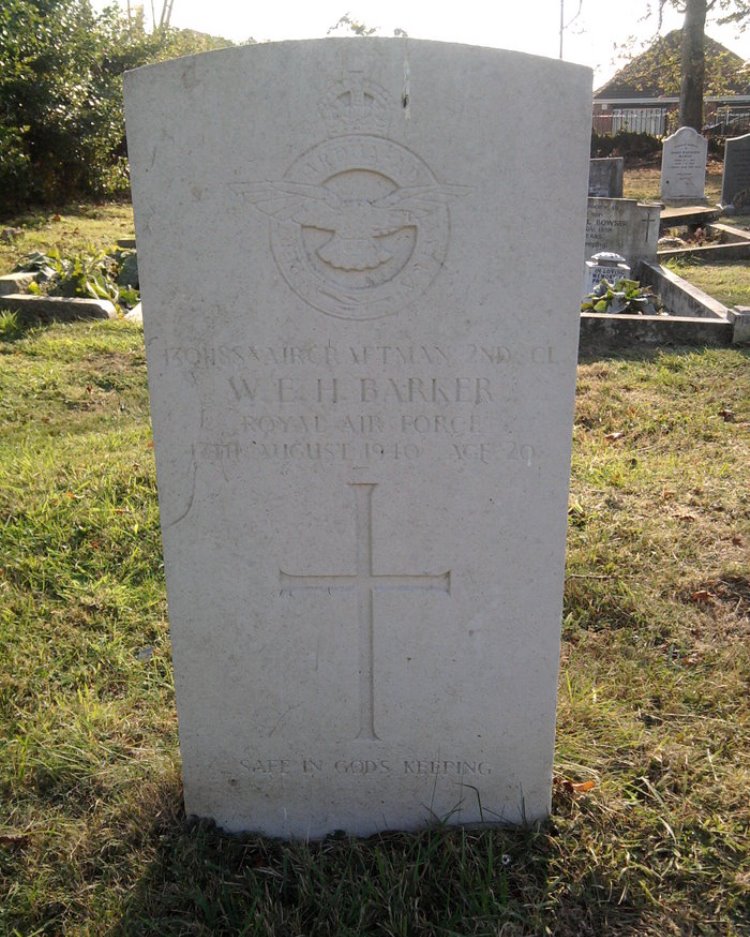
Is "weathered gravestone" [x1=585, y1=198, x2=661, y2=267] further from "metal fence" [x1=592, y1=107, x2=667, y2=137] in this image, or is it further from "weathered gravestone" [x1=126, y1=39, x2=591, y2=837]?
"metal fence" [x1=592, y1=107, x2=667, y2=137]

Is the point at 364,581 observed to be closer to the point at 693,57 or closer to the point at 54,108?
the point at 54,108

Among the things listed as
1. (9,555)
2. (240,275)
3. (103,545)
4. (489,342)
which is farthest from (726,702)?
(9,555)

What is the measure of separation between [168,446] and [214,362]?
25 cm

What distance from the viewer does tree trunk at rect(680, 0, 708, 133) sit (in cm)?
2120

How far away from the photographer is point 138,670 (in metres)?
3.04

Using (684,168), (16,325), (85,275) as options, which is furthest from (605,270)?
(684,168)

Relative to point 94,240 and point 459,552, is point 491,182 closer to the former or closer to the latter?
point 459,552

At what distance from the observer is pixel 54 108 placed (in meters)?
13.3

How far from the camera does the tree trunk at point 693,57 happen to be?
21203mm

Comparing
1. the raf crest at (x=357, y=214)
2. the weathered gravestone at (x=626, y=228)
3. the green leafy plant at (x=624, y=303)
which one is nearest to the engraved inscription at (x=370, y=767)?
the raf crest at (x=357, y=214)

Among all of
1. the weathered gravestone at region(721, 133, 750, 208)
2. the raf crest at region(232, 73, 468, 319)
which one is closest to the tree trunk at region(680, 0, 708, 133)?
the weathered gravestone at region(721, 133, 750, 208)

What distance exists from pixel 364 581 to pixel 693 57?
23210 millimetres

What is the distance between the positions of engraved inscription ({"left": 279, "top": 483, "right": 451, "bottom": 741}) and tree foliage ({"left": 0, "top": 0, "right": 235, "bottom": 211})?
11.7m

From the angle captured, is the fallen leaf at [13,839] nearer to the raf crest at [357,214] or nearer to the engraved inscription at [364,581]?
the engraved inscription at [364,581]
